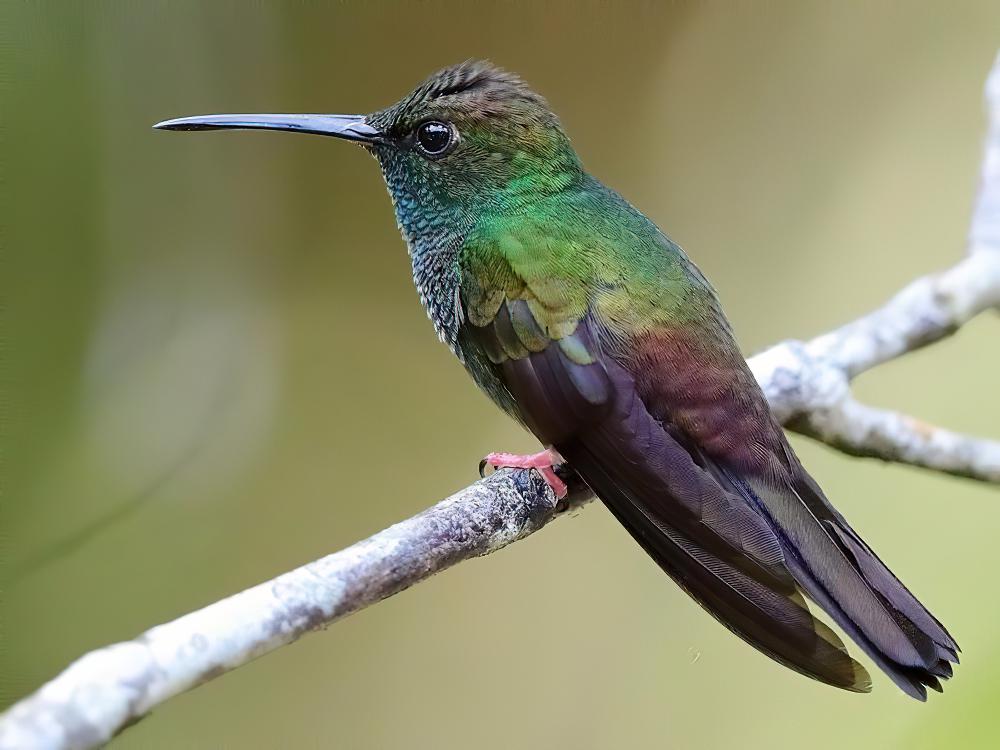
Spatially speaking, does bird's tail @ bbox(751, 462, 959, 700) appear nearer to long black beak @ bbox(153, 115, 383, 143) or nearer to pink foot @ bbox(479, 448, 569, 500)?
pink foot @ bbox(479, 448, 569, 500)

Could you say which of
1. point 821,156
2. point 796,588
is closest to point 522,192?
point 796,588

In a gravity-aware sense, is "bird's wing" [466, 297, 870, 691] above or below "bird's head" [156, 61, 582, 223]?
below

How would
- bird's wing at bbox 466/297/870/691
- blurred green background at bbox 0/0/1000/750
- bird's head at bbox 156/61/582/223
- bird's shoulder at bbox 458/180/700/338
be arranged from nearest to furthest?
1. bird's wing at bbox 466/297/870/691
2. bird's shoulder at bbox 458/180/700/338
3. bird's head at bbox 156/61/582/223
4. blurred green background at bbox 0/0/1000/750

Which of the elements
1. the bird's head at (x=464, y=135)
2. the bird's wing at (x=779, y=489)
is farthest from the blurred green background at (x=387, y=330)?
the bird's wing at (x=779, y=489)

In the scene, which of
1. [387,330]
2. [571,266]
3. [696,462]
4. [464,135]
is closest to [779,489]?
[696,462]

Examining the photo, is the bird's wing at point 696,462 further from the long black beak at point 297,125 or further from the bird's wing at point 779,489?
the long black beak at point 297,125

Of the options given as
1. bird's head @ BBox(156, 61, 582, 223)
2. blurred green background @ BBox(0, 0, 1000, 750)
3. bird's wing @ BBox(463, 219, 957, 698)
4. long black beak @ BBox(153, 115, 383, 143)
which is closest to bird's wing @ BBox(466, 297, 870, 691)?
bird's wing @ BBox(463, 219, 957, 698)

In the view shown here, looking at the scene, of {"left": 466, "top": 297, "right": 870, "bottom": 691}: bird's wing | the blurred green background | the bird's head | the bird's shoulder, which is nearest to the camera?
{"left": 466, "top": 297, "right": 870, "bottom": 691}: bird's wing
